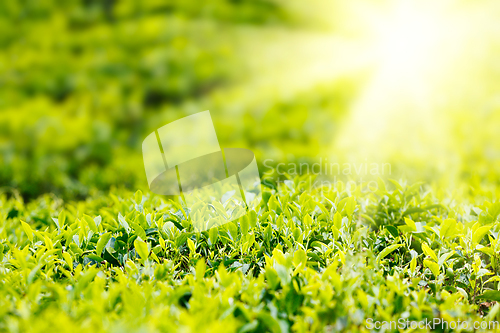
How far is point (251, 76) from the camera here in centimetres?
913

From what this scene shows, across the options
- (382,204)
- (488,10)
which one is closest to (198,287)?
(382,204)

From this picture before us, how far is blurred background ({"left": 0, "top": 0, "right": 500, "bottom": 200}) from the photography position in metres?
6.79

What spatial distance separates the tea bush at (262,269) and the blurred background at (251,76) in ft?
12.0

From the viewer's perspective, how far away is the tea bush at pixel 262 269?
4.11 ft

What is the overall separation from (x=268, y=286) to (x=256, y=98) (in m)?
7.01

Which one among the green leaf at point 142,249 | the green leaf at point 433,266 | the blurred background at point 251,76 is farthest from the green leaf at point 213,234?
the blurred background at point 251,76

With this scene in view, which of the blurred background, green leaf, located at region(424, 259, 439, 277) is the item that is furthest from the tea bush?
the blurred background

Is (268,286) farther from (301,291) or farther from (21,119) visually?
(21,119)

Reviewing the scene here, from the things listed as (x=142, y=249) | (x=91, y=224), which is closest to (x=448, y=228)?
(x=142, y=249)

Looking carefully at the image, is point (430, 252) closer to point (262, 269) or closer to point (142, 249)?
point (262, 269)

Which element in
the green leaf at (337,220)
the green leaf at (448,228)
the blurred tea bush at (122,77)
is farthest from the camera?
the blurred tea bush at (122,77)

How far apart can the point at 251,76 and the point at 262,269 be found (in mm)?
8069

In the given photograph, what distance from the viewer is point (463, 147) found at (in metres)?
5.53

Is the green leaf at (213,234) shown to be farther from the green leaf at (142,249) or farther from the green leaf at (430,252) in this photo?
the green leaf at (430,252)
